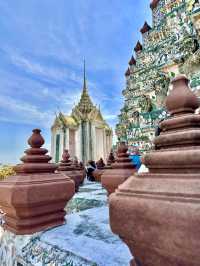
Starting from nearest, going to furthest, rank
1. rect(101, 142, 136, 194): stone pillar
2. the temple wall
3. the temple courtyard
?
the temple courtyard < rect(101, 142, 136, 194): stone pillar < the temple wall

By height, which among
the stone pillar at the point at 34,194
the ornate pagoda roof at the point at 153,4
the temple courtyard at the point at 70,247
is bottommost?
the temple courtyard at the point at 70,247

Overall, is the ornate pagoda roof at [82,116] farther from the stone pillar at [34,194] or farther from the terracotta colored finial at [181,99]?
the terracotta colored finial at [181,99]

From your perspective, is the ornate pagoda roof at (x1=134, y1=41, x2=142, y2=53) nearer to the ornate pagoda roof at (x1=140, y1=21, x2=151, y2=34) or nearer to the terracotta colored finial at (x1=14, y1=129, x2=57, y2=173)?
the ornate pagoda roof at (x1=140, y1=21, x2=151, y2=34)

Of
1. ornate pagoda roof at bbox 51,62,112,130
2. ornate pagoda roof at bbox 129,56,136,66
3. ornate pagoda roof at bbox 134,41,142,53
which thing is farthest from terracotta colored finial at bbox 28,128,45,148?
ornate pagoda roof at bbox 51,62,112,130

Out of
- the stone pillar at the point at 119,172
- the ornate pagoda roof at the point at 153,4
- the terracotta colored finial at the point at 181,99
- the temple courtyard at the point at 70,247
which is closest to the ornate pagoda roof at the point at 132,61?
the ornate pagoda roof at the point at 153,4

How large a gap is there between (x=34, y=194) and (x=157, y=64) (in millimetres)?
7574

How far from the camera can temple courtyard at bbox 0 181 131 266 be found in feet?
5.15

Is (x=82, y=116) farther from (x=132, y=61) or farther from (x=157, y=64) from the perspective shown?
(x=157, y=64)

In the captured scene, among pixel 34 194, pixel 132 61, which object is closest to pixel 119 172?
pixel 34 194

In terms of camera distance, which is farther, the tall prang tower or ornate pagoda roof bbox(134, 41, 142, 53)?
ornate pagoda roof bbox(134, 41, 142, 53)

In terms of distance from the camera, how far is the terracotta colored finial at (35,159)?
2.45m

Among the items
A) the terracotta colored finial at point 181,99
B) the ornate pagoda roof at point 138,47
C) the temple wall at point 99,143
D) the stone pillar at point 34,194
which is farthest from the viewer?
the temple wall at point 99,143

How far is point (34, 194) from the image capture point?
219 cm

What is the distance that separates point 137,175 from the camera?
1.30m
